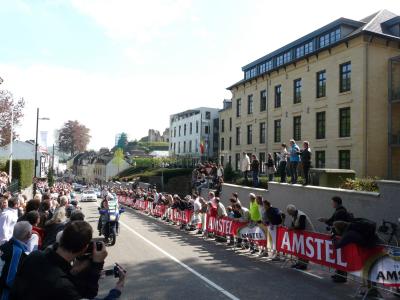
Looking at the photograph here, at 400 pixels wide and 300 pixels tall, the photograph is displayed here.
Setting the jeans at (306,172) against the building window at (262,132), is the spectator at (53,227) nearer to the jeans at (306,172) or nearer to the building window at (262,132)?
the jeans at (306,172)

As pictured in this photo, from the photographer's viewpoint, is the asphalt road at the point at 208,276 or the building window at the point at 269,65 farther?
the building window at the point at 269,65

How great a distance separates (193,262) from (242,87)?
32.4 m

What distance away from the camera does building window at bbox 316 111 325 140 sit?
93.4 ft

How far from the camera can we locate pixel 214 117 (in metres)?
67.4

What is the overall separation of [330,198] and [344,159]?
12937 mm

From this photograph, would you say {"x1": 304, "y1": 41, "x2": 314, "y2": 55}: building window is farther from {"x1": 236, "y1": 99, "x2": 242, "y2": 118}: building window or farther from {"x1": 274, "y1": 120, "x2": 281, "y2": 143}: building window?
{"x1": 236, "y1": 99, "x2": 242, "y2": 118}: building window

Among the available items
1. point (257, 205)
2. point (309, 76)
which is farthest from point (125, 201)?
point (257, 205)

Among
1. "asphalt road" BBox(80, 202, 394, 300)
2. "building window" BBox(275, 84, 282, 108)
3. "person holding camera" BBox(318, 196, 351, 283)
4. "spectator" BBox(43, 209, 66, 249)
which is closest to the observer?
"spectator" BBox(43, 209, 66, 249)

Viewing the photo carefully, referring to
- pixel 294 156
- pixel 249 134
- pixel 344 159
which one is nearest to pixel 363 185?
pixel 294 156

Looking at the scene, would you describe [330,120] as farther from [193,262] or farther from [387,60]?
[193,262]

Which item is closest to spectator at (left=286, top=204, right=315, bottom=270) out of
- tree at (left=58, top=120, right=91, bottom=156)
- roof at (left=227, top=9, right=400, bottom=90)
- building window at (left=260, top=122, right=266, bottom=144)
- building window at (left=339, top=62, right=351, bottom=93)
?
building window at (left=339, top=62, right=351, bottom=93)

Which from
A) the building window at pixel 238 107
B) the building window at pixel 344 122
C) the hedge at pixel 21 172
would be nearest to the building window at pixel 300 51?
the building window at pixel 344 122

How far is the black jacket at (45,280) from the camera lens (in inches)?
115

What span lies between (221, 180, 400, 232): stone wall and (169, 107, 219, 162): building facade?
147 ft
